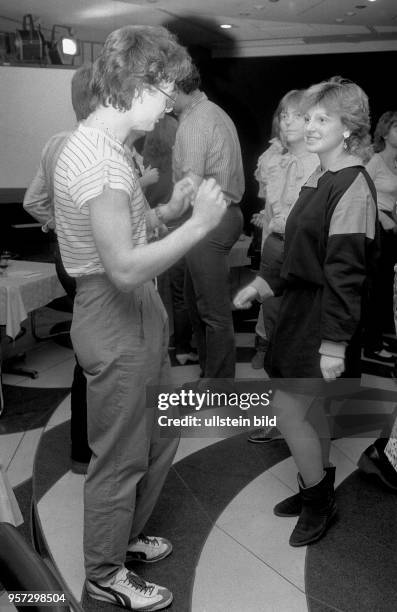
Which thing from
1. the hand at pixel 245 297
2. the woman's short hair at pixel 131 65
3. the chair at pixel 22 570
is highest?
the woman's short hair at pixel 131 65

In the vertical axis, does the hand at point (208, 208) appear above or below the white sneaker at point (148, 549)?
above

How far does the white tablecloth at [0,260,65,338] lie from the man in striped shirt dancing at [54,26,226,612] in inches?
60.3

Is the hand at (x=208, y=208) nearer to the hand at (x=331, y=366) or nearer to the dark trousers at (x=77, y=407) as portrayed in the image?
the hand at (x=331, y=366)

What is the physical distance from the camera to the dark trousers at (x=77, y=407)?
7.21 feet


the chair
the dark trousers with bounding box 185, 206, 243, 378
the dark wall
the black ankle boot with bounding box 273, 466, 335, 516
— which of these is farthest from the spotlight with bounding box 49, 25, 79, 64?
the chair

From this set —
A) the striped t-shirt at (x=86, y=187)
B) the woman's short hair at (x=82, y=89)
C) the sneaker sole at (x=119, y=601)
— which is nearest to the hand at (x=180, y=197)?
the striped t-shirt at (x=86, y=187)

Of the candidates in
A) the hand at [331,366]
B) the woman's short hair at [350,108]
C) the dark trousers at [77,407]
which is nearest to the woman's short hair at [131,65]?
the woman's short hair at [350,108]

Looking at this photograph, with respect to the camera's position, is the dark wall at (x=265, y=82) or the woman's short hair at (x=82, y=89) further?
the dark wall at (x=265, y=82)

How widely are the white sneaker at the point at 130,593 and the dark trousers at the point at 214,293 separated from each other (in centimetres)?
138

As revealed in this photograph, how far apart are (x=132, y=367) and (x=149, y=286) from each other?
22 cm

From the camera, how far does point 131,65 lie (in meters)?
1.29

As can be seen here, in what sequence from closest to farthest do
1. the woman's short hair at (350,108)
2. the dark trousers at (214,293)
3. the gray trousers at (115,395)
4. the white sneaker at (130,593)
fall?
the gray trousers at (115,395) → the white sneaker at (130,593) → the woman's short hair at (350,108) → the dark trousers at (214,293)

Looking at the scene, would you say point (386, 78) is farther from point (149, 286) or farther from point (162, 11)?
point (149, 286)

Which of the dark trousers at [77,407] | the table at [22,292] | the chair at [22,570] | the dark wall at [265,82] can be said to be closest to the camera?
the chair at [22,570]
